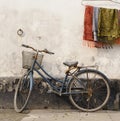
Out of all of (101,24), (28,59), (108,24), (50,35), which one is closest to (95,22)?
(101,24)

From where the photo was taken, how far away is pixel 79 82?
9555mm

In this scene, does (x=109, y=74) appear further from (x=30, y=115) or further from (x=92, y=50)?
(x=30, y=115)

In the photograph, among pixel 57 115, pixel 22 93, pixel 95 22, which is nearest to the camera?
pixel 57 115

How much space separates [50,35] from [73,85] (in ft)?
3.98

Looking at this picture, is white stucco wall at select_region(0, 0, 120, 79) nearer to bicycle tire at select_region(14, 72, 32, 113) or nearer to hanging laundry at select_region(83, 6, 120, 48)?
hanging laundry at select_region(83, 6, 120, 48)

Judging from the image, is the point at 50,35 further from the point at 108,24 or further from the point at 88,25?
the point at 108,24

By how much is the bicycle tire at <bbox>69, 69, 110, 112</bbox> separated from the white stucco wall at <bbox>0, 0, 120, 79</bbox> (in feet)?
0.92

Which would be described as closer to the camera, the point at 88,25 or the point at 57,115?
the point at 57,115

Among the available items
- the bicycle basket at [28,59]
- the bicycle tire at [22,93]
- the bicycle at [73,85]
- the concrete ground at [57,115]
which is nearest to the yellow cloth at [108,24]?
the bicycle at [73,85]

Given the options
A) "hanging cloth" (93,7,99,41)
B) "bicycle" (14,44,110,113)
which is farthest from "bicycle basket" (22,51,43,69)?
"hanging cloth" (93,7,99,41)

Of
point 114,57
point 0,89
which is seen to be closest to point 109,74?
point 114,57

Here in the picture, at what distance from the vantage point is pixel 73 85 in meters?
9.58

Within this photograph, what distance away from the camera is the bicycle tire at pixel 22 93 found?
9.51 meters

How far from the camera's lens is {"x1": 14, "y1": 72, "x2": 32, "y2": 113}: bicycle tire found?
951 cm
